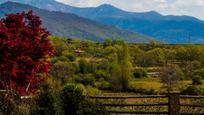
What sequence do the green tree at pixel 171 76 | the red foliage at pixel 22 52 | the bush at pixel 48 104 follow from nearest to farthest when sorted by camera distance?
1. the bush at pixel 48 104
2. the red foliage at pixel 22 52
3. the green tree at pixel 171 76

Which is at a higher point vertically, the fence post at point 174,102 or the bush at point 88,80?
the fence post at point 174,102

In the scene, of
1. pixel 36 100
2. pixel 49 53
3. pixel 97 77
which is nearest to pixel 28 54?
pixel 49 53

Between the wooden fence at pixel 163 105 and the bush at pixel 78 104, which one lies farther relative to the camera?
the wooden fence at pixel 163 105

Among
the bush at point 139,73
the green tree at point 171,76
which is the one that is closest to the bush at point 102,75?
the green tree at point 171,76

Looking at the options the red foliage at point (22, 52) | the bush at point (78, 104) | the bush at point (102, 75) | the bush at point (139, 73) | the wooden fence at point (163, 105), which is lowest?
the bush at point (139, 73)

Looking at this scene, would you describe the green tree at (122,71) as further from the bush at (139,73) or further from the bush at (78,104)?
the bush at (78,104)

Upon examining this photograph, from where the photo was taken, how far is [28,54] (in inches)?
950

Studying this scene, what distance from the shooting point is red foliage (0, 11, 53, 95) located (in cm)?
2323

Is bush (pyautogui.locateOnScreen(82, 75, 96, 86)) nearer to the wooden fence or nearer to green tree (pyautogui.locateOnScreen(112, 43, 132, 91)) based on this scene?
green tree (pyautogui.locateOnScreen(112, 43, 132, 91))

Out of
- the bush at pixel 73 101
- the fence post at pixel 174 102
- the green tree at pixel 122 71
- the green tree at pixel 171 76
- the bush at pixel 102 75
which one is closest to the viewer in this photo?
the bush at pixel 73 101

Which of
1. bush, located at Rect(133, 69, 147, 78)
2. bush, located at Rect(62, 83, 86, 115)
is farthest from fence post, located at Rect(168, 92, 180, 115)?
bush, located at Rect(133, 69, 147, 78)

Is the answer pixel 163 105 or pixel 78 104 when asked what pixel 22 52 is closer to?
pixel 78 104

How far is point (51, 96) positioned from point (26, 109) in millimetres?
1044

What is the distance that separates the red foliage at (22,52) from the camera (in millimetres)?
23234
